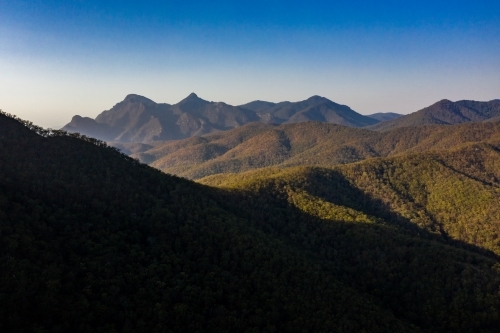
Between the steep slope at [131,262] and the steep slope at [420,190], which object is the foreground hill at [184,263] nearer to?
the steep slope at [131,262]

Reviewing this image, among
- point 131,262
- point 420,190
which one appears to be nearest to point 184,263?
point 131,262

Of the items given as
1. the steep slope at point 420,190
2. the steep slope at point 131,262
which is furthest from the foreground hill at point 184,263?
the steep slope at point 420,190

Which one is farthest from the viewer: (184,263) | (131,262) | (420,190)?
(420,190)

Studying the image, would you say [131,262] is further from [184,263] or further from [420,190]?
[420,190]

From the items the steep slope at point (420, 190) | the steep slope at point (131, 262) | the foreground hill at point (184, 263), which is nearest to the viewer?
the steep slope at point (131, 262)

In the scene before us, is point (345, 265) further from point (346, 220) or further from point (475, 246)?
point (475, 246)

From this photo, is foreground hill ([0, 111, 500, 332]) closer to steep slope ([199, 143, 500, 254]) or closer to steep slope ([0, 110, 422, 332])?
steep slope ([0, 110, 422, 332])

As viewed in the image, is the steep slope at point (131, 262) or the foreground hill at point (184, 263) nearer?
the steep slope at point (131, 262)

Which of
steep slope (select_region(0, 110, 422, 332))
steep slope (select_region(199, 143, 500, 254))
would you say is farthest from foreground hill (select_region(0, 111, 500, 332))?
steep slope (select_region(199, 143, 500, 254))

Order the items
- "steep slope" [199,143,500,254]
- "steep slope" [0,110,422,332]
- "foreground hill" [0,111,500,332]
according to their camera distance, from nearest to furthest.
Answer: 1. "steep slope" [0,110,422,332]
2. "foreground hill" [0,111,500,332]
3. "steep slope" [199,143,500,254]
